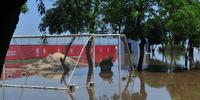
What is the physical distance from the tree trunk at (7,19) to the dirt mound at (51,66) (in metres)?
16.7

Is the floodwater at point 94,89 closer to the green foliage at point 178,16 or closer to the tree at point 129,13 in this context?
the tree at point 129,13

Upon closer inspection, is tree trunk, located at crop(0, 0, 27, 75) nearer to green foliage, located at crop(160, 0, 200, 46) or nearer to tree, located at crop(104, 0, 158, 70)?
tree, located at crop(104, 0, 158, 70)

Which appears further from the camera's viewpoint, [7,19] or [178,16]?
[178,16]

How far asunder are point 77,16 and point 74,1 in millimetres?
239

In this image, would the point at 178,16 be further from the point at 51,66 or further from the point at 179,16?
the point at 51,66

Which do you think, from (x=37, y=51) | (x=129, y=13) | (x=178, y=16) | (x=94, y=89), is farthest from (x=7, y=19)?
(x=178, y=16)

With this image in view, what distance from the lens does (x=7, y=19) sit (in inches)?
151

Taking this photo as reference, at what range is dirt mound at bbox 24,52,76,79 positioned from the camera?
2116 cm

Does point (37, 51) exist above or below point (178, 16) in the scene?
below

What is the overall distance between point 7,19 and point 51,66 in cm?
1799

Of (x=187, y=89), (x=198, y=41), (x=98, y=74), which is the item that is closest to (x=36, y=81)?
(x=98, y=74)

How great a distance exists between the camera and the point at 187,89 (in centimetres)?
2050

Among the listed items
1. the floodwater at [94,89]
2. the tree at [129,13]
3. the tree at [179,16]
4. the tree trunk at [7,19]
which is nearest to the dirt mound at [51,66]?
the floodwater at [94,89]

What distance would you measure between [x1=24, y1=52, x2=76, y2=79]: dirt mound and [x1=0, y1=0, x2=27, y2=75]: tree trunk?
659 inches
